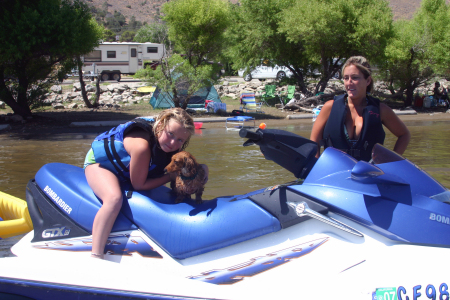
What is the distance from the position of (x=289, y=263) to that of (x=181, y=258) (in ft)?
1.86

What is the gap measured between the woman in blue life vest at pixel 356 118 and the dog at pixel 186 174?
0.93 meters

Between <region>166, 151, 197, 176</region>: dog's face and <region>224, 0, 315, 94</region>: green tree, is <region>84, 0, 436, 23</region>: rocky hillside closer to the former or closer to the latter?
<region>224, 0, 315, 94</region>: green tree

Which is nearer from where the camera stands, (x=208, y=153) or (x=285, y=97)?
(x=208, y=153)

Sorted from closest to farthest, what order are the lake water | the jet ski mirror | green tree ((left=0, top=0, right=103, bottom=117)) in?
the jet ski mirror, the lake water, green tree ((left=0, top=0, right=103, bottom=117))

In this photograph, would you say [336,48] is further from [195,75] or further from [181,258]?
[181,258]

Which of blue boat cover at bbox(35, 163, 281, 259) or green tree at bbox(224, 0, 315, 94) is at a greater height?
green tree at bbox(224, 0, 315, 94)

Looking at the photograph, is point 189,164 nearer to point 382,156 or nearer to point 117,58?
point 382,156

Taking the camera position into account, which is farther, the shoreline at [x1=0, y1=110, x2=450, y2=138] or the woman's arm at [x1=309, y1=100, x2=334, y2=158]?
the shoreline at [x1=0, y1=110, x2=450, y2=138]

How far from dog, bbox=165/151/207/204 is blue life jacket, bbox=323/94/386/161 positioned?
1.02 meters

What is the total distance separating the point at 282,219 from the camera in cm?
198

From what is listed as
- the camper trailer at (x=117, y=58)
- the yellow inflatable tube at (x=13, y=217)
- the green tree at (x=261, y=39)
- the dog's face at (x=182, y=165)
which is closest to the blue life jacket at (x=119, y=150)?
the dog's face at (x=182, y=165)

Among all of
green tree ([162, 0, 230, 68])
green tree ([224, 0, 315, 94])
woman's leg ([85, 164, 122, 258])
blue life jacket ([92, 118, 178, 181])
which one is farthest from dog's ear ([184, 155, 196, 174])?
green tree ([224, 0, 315, 94])

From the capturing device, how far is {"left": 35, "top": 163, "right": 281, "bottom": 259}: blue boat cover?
201cm

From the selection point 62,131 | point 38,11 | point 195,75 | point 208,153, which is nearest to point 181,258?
point 208,153
